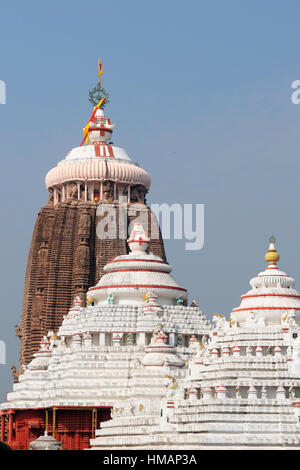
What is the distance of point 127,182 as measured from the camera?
420 feet

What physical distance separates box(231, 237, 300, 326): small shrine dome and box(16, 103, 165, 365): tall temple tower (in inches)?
1475

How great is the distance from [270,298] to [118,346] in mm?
14601

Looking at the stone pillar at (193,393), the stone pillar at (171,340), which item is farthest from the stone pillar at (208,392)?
the stone pillar at (171,340)

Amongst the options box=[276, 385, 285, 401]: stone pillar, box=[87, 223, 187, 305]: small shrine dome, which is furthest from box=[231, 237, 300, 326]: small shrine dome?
box=[87, 223, 187, 305]: small shrine dome

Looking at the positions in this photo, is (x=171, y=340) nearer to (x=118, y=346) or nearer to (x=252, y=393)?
(x=118, y=346)

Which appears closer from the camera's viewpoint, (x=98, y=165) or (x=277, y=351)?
(x=277, y=351)

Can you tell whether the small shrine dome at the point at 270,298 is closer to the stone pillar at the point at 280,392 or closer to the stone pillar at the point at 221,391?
the stone pillar at the point at 280,392

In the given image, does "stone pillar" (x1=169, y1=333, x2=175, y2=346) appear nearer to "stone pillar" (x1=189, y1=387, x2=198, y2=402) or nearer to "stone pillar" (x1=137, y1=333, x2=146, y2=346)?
"stone pillar" (x1=137, y1=333, x2=146, y2=346)

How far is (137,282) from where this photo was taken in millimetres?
96125

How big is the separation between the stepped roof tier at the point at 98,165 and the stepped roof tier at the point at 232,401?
48.0m

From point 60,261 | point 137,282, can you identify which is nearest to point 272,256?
point 137,282

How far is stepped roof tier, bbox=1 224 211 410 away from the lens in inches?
3452

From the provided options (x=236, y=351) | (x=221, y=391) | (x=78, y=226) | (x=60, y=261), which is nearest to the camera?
(x=221, y=391)
